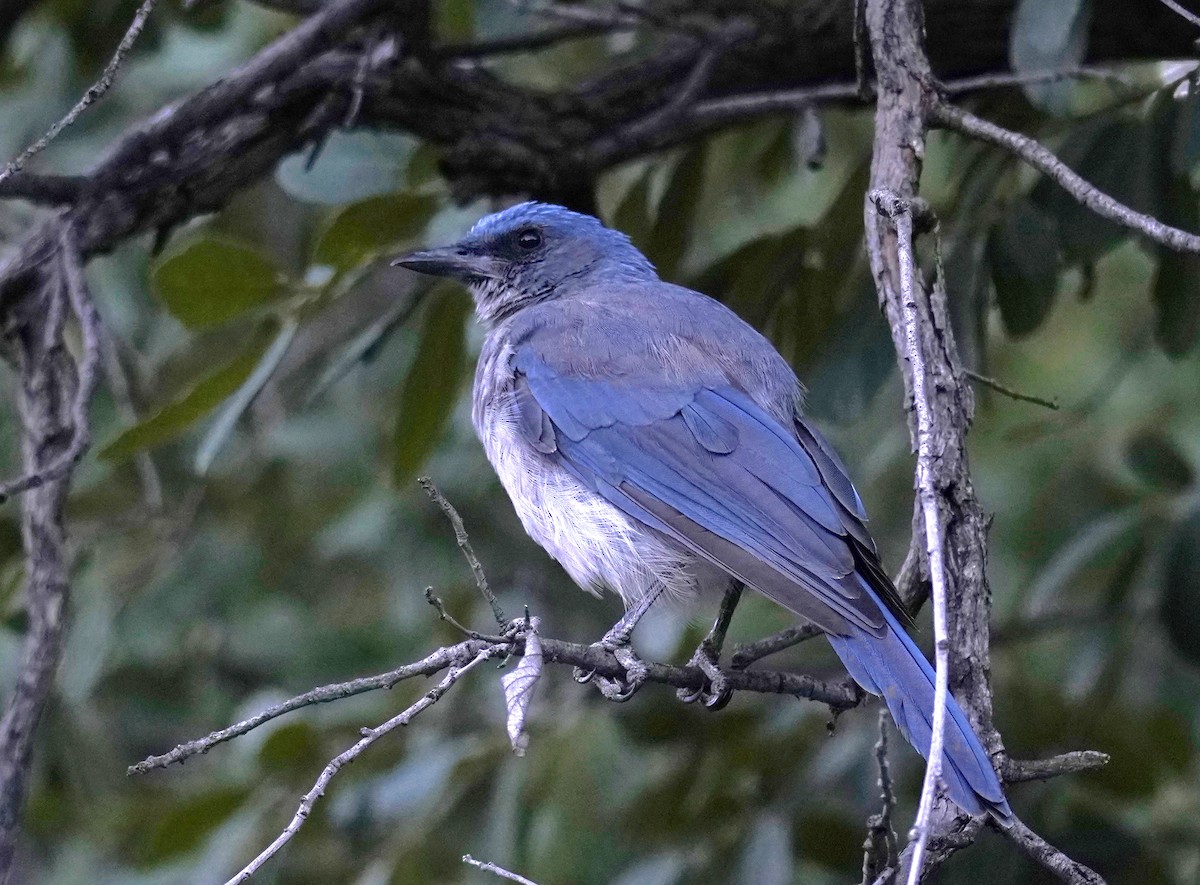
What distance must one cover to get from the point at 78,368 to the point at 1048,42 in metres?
2.44

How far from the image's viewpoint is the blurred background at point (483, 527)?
4.01 m

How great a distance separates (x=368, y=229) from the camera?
13.1 ft

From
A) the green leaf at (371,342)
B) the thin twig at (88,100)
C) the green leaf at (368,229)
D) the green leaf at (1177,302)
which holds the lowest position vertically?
the green leaf at (371,342)

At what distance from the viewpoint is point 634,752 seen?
4715 millimetres

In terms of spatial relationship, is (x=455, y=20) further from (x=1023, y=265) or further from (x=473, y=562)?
(x=473, y=562)

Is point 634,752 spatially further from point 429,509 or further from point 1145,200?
point 1145,200

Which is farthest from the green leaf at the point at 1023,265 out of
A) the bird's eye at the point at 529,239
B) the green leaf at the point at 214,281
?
the green leaf at the point at 214,281

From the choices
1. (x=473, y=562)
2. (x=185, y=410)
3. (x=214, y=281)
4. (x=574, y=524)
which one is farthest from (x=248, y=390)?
(x=473, y=562)

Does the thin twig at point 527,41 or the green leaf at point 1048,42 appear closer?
the green leaf at point 1048,42

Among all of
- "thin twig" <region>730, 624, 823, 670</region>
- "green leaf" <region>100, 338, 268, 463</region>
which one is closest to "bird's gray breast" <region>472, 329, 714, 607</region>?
"thin twig" <region>730, 624, 823, 670</region>

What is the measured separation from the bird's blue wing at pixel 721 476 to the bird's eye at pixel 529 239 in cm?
56

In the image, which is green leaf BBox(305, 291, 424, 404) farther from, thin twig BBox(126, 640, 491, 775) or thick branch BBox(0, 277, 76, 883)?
thin twig BBox(126, 640, 491, 775)

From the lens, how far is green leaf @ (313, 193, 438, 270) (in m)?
3.90

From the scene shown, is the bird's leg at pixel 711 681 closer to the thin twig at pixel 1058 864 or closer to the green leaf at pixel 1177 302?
the thin twig at pixel 1058 864
